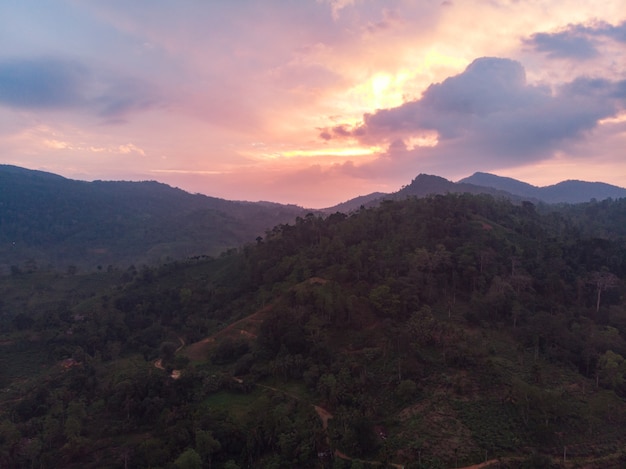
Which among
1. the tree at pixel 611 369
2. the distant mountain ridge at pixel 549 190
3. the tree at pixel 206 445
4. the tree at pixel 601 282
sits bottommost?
the tree at pixel 206 445

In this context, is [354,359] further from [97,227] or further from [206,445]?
[97,227]

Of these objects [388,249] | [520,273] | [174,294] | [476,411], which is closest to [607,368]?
[476,411]

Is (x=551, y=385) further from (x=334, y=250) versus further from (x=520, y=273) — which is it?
(x=334, y=250)

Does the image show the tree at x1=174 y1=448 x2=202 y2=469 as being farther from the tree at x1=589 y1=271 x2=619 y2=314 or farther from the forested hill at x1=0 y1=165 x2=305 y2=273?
the forested hill at x1=0 y1=165 x2=305 y2=273

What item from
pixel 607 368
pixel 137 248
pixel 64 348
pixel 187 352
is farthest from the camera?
pixel 137 248

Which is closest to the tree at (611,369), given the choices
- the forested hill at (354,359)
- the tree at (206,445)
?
the forested hill at (354,359)

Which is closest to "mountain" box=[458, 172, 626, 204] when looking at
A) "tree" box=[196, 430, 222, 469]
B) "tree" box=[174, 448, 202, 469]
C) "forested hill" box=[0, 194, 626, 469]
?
"forested hill" box=[0, 194, 626, 469]

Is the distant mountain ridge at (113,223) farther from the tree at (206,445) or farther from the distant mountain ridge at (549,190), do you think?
the tree at (206,445)
